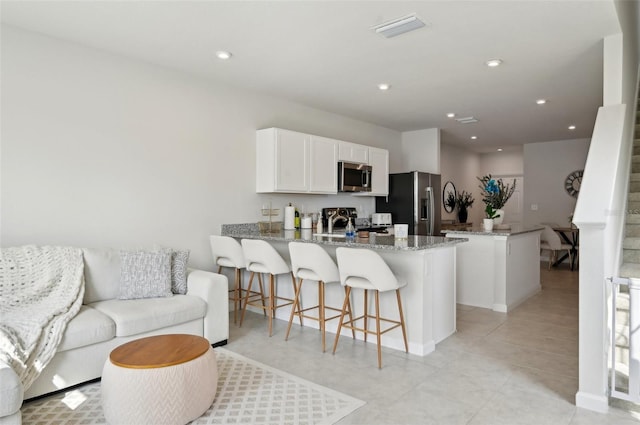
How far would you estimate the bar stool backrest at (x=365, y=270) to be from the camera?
10.1 ft

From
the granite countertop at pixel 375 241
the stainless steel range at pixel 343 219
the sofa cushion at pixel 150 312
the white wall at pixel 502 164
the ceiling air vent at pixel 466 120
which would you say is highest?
the ceiling air vent at pixel 466 120

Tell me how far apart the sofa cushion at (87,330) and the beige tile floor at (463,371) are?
41.9 inches

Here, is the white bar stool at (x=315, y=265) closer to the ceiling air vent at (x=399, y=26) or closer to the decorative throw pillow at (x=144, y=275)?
the decorative throw pillow at (x=144, y=275)

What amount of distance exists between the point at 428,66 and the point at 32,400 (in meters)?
4.11

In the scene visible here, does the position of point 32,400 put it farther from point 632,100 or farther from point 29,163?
point 632,100

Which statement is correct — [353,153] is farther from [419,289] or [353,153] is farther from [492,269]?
[419,289]

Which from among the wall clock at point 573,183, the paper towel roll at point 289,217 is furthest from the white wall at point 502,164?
the paper towel roll at point 289,217

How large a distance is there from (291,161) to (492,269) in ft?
8.91

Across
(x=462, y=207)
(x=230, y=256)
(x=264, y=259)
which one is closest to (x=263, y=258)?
(x=264, y=259)

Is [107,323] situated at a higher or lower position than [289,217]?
lower

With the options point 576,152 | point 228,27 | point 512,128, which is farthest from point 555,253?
point 228,27

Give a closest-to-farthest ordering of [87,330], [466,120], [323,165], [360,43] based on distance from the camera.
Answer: [87,330] < [360,43] < [323,165] < [466,120]

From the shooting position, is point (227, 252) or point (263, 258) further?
point (227, 252)

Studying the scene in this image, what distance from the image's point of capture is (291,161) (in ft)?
16.1
